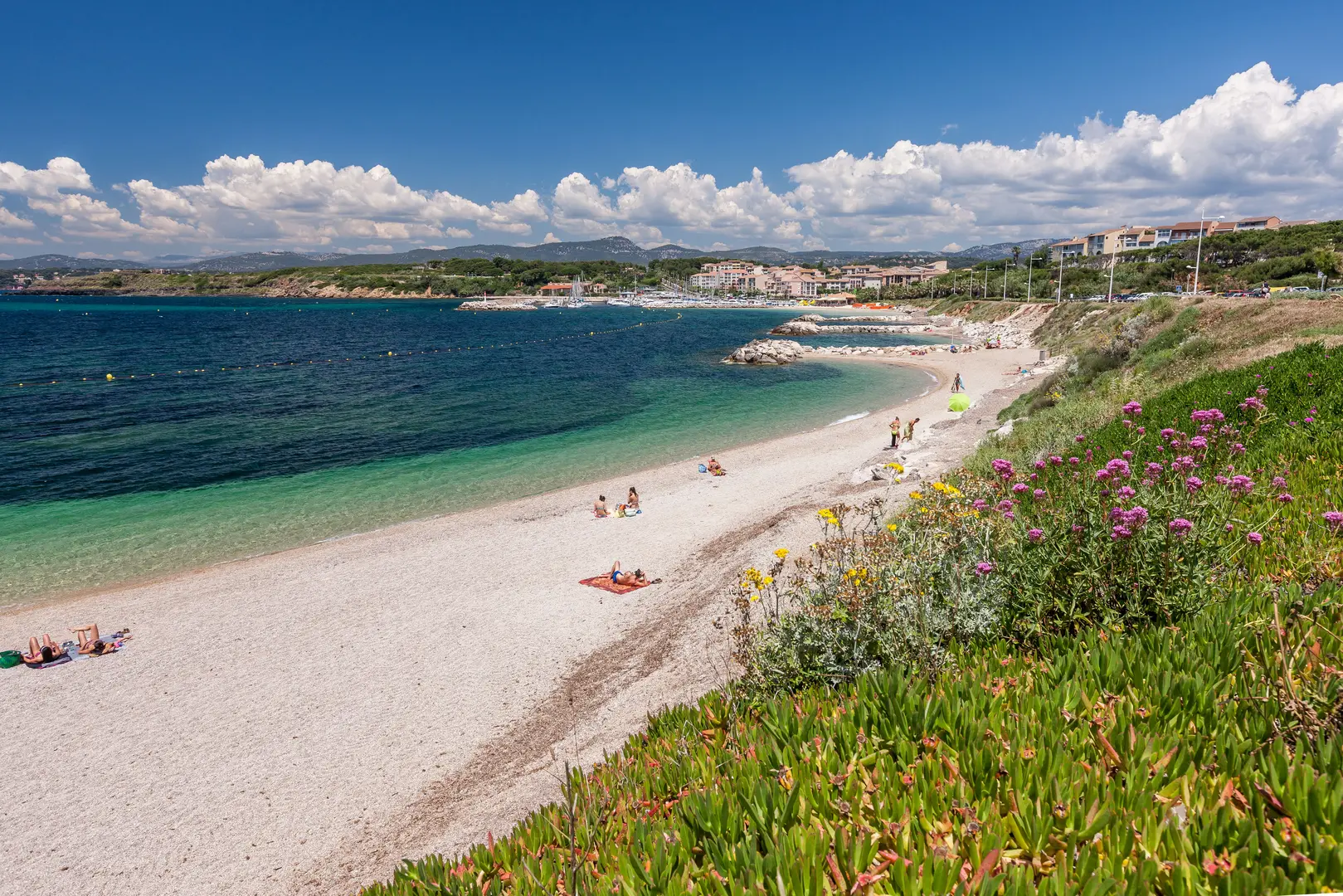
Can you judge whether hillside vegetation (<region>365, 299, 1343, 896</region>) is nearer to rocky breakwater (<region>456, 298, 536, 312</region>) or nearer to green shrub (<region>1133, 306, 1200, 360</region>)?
green shrub (<region>1133, 306, 1200, 360</region>)

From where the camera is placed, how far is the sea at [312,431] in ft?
64.4

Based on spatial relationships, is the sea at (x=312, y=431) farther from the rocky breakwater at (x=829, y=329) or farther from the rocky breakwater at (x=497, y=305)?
the rocky breakwater at (x=497, y=305)

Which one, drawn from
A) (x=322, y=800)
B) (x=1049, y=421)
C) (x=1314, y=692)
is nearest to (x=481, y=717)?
(x=322, y=800)

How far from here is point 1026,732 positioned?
3520 mm

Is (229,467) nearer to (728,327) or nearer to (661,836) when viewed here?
(661,836)

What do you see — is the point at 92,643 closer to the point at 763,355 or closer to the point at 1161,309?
the point at 1161,309

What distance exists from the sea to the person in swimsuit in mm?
9138

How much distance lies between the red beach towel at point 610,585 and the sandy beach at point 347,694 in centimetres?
29

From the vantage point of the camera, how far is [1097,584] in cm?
491

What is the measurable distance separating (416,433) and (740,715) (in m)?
29.8

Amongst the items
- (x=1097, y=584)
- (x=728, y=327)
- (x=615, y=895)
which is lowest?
(x=728, y=327)

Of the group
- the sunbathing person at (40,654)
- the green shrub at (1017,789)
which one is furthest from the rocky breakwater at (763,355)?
the green shrub at (1017,789)

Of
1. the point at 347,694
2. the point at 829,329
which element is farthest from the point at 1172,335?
the point at 829,329

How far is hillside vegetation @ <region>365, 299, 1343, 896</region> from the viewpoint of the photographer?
8.99 feet
